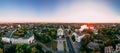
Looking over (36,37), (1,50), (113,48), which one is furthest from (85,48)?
(36,37)

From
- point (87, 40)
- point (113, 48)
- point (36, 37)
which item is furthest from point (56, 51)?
point (36, 37)

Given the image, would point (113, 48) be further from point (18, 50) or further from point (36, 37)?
point (36, 37)

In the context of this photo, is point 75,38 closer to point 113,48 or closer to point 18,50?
point 113,48

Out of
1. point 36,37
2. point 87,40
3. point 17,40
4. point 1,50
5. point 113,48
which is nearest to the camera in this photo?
point 1,50

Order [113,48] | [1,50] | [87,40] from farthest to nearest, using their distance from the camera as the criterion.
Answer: [87,40], [113,48], [1,50]

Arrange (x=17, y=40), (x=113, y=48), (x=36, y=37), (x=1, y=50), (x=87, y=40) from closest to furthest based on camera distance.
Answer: (x=1, y=50) < (x=113, y=48) < (x=87, y=40) < (x=17, y=40) < (x=36, y=37)

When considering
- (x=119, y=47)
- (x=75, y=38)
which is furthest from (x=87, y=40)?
(x=75, y=38)

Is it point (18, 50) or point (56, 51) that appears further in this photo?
point (56, 51)

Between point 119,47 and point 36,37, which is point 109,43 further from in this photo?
point 36,37

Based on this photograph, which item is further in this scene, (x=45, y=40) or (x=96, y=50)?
(x=45, y=40)
